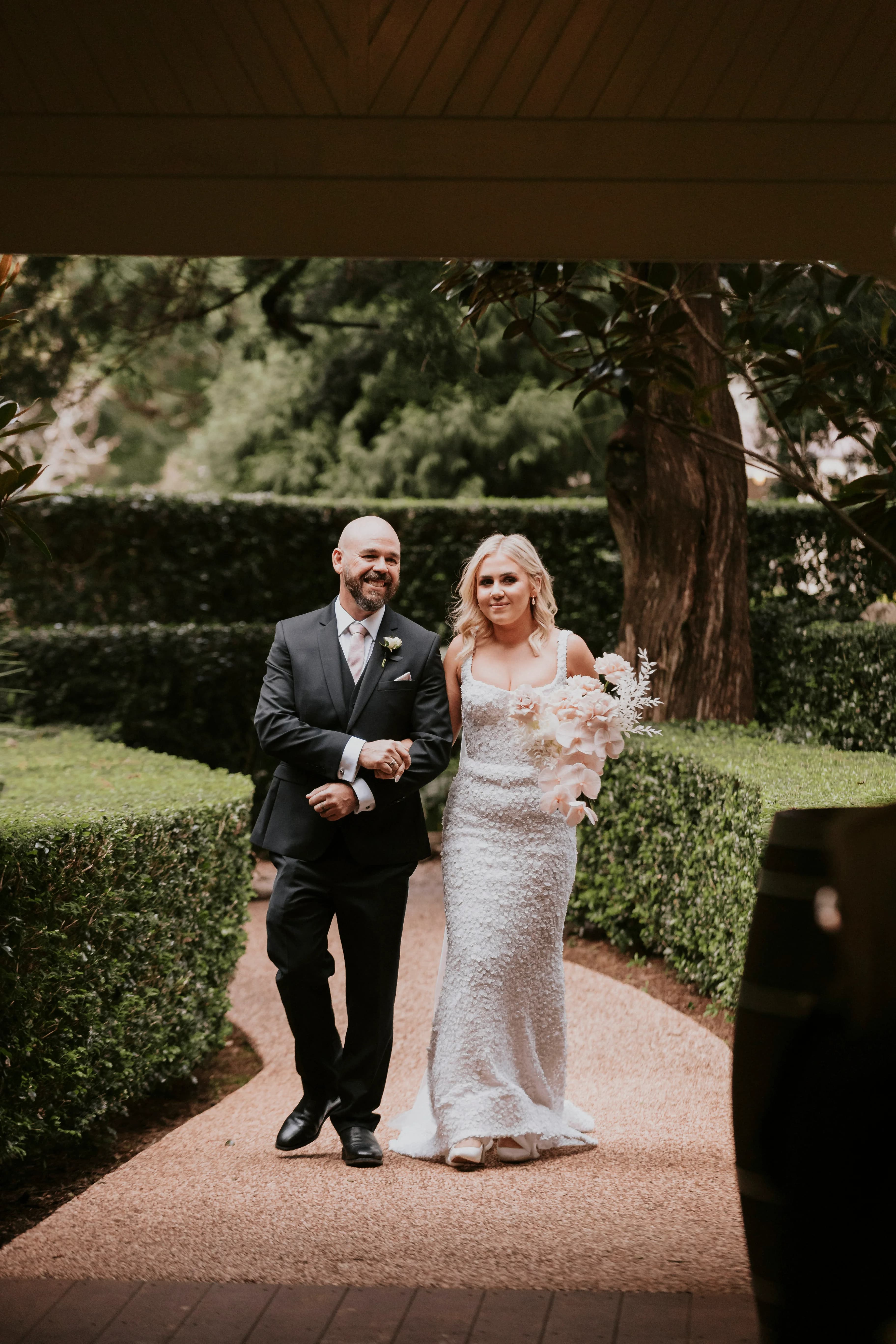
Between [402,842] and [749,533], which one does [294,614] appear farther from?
[402,842]

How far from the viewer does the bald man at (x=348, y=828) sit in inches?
173

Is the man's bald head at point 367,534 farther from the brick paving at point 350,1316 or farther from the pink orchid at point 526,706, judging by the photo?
the brick paving at point 350,1316

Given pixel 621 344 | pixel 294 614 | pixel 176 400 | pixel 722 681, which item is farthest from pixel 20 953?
pixel 176 400

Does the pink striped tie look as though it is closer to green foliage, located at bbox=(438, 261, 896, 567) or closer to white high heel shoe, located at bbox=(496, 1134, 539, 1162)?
green foliage, located at bbox=(438, 261, 896, 567)

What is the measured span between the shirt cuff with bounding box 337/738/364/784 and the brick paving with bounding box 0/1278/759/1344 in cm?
160

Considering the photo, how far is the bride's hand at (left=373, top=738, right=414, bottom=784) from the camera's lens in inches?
170

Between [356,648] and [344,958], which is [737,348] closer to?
[356,648]

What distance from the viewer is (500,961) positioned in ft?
14.7

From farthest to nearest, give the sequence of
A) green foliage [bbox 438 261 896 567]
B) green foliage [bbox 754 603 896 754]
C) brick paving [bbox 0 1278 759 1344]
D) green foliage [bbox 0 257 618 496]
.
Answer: green foliage [bbox 0 257 618 496] → green foliage [bbox 754 603 896 754] → green foliage [bbox 438 261 896 567] → brick paving [bbox 0 1278 759 1344]

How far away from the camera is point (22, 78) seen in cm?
288

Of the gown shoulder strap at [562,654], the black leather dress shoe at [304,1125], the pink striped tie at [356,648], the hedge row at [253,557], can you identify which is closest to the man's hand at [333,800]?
the pink striped tie at [356,648]

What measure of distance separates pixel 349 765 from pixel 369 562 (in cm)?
73

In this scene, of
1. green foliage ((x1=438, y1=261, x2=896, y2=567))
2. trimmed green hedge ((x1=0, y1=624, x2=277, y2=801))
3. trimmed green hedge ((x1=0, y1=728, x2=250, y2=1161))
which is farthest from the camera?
trimmed green hedge ((x1=0, y1=624, x2=277, y2=801))

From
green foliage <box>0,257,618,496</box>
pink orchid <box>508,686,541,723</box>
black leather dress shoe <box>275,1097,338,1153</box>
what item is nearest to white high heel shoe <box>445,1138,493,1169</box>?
black leather dress shoe <box>275,1097,338,1153</box>
